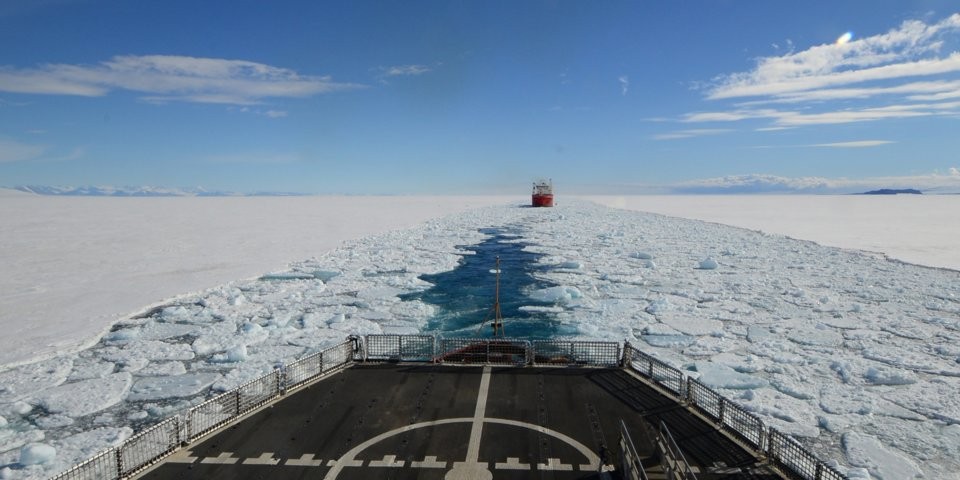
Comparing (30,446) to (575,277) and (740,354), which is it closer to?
(740,354)

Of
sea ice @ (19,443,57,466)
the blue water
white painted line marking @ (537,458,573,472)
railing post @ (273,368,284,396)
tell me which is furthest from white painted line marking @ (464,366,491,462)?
sea ice @ (19,443,57,466)

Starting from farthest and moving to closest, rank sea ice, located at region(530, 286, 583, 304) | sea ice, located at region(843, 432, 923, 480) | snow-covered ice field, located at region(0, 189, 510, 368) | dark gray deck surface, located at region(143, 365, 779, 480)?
1. sea ice, located at region(530, 286, 583, 304)
2. snow-covered ice field, located at region(0, 189, 510, 368)
3. sea ice, located at region(843, 432, 923, 480)
4. dark gray deck surface, located at region(143, 365, 779, 480)

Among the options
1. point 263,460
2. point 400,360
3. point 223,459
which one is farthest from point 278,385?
point 400,360

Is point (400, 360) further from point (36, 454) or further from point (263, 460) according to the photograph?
point (36, 454)

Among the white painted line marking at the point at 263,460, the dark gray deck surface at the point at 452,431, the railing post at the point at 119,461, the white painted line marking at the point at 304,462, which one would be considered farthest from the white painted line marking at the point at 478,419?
the railing post at the point at 119,461

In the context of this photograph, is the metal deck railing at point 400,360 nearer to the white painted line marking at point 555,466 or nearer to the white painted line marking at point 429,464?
the white painted line marking at point 555,466

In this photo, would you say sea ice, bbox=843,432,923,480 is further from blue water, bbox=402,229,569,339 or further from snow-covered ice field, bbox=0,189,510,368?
snow-covered ice field, bbox=0,189,510,368
